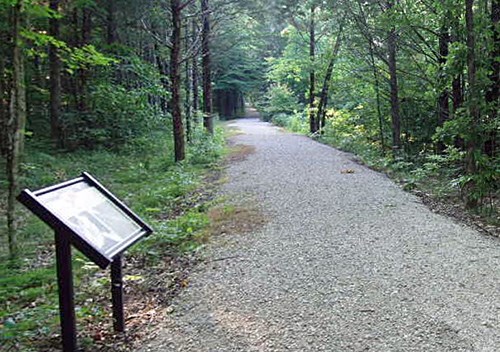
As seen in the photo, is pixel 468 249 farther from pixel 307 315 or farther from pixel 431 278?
pixel 307 315

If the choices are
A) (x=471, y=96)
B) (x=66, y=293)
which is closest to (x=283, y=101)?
(x=471, y=96)

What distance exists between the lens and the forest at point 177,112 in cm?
605

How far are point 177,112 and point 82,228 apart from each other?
10.1 m

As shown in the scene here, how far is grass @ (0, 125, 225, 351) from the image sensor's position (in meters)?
3.96

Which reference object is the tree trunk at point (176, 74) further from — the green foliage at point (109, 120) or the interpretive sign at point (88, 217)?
the interpretive sign at point (88, 217)

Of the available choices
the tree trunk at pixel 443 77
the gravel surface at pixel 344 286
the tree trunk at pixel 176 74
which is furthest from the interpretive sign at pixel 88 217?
the tree trunk at pixel 176 74

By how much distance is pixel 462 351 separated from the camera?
129 inches

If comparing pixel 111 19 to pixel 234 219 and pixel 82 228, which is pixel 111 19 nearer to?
pixel 234 219

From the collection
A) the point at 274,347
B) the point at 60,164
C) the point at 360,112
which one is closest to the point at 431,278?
the point at 274,347

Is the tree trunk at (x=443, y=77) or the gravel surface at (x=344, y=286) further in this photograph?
A: the tree trunk at (x=443, y=77)

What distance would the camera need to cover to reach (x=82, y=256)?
6.21 meters

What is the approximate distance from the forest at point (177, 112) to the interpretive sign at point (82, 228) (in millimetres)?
464

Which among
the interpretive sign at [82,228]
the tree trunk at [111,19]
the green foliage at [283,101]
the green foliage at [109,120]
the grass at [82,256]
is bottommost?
the grass at [82,256]

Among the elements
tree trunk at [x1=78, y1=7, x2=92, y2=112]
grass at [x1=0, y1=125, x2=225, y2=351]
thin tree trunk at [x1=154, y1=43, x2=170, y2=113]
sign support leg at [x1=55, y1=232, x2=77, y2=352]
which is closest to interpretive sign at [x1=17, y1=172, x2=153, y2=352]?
sign support leg at [x1=55, y1=232, x2=77, y2=352]
